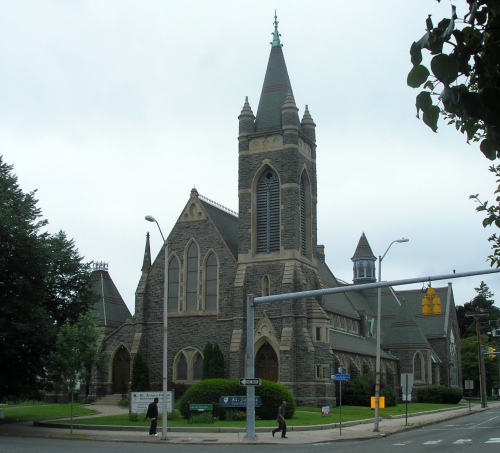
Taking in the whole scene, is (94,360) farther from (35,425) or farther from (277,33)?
(277,33)

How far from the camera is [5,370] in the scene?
32.7 m

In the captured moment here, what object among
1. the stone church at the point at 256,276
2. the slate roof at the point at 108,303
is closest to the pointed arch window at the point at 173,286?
the stone church at the point at 256,276

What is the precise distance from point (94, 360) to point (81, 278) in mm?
8256

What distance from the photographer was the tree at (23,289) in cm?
3148

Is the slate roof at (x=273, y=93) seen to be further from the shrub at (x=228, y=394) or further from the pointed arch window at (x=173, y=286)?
the shrub at (x=228, y=394)

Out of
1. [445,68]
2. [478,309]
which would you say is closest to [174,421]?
[445,68]

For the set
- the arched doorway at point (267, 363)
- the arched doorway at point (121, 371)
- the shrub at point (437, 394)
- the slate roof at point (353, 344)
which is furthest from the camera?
the shrub at point (437, 394)

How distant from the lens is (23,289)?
32438mm

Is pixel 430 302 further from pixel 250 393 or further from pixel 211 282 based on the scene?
pixel 211 282

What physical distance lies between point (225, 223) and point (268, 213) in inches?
238

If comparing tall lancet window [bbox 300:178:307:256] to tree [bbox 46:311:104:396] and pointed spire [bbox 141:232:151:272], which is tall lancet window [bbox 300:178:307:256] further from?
tree [bbox 46:311:104:396]

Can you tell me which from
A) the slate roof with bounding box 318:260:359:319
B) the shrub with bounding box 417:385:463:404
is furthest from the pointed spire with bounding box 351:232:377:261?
the shrub with bounding box 417:385:463:404

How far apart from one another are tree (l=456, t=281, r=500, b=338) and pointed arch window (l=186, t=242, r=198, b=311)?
69895 mm

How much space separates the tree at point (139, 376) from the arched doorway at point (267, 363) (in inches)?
300
